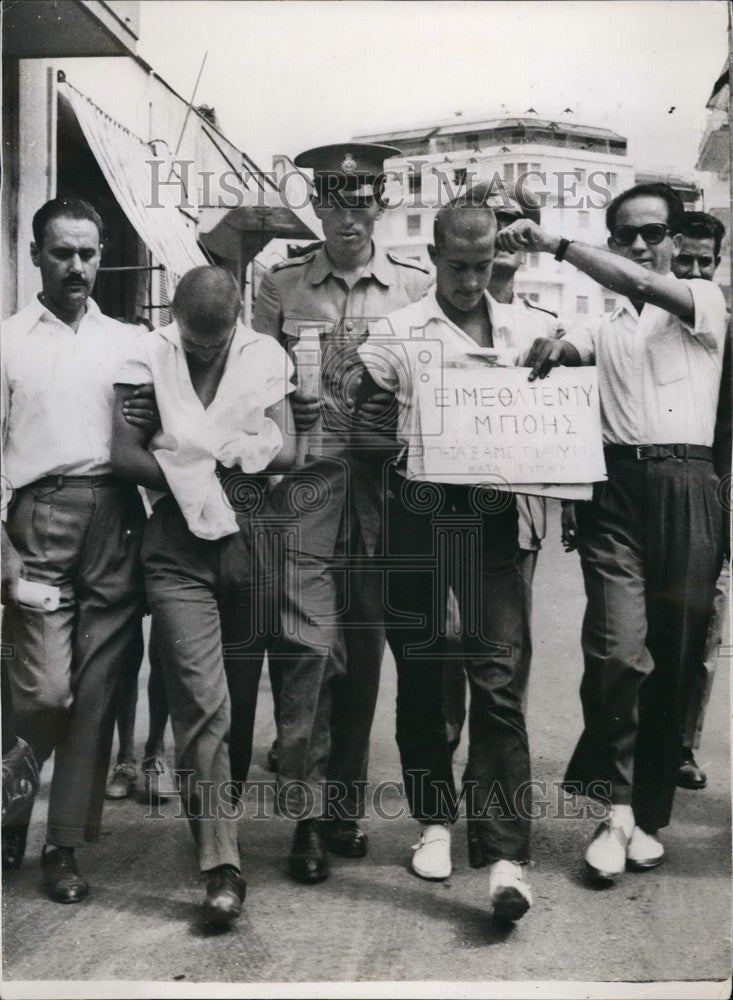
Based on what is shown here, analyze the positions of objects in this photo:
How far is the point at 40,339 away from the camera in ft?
12.3

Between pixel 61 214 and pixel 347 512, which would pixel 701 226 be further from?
pixel 61 214

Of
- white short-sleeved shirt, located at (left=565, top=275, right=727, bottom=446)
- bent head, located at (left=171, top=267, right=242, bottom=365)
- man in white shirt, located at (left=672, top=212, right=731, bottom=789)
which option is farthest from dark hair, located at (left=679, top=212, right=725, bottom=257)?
bent head, located at (left=171, top=267, right=242, bottom=365)

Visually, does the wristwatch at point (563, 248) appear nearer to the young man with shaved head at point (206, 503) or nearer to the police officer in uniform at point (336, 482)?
the police officer in uniform at point (336, 482)

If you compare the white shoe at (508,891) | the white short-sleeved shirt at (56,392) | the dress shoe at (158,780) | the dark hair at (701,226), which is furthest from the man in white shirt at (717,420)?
the white short-sleeved shirt at (56,392)

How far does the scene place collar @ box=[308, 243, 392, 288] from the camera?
3719 millimetres

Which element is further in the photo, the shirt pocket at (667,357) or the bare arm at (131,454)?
the shirt pocket at (667,357)

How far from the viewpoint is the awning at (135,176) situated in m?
3.77

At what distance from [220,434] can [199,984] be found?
6.15 ft

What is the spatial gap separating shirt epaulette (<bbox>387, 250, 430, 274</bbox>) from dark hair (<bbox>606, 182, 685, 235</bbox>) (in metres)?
0.68

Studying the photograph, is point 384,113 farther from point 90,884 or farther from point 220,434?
point 90,884

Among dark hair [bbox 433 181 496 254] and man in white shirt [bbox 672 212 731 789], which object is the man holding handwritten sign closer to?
dark hair [bbox 433 181 496 254]

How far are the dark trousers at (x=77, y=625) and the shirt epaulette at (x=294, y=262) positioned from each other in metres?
0.96

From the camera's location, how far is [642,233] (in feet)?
12.2

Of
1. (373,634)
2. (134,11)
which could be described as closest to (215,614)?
(373,634)
